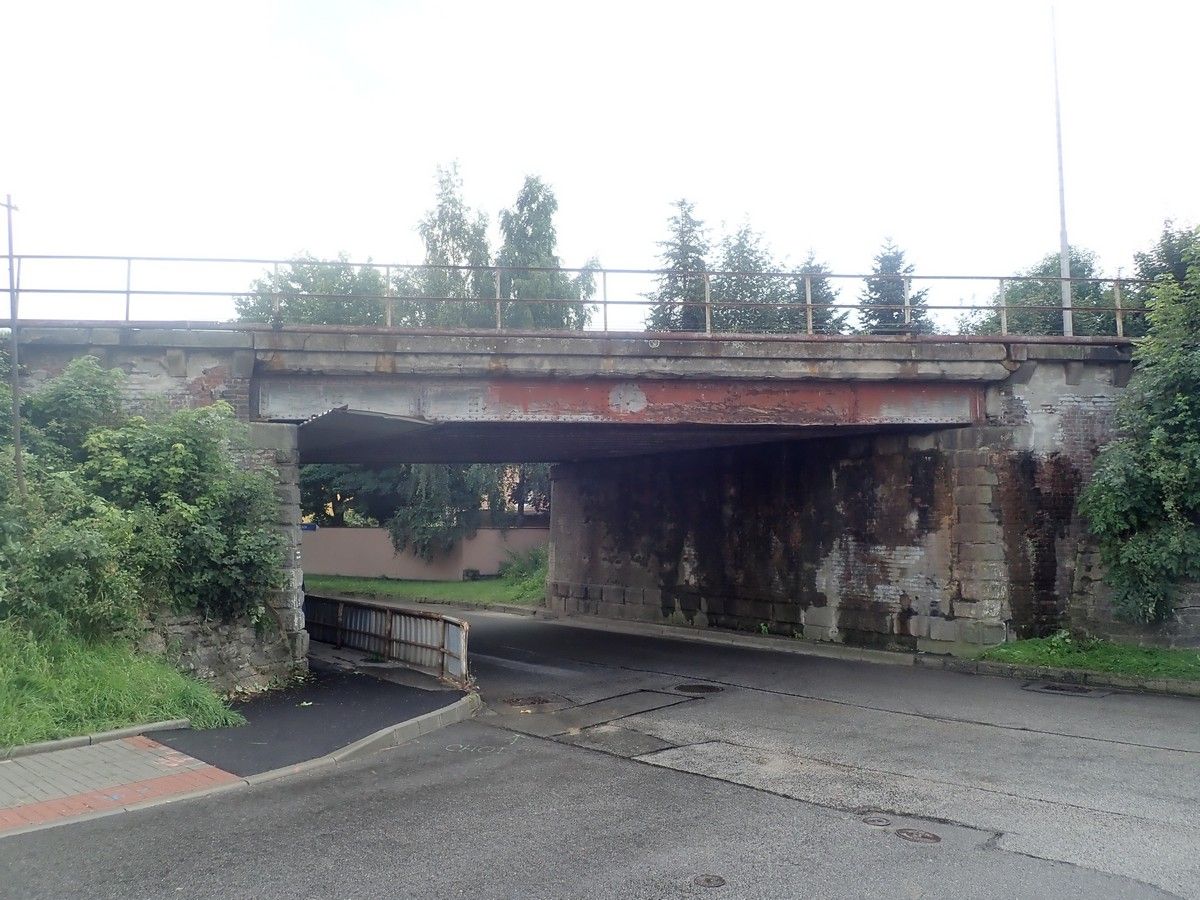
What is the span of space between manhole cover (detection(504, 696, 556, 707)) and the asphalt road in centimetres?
52

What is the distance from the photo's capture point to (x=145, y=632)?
11836 mm

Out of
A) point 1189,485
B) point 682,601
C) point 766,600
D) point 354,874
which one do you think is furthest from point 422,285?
point 354,874

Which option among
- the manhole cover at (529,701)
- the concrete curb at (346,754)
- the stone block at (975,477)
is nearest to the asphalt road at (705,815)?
the concrete curb at (346,754)

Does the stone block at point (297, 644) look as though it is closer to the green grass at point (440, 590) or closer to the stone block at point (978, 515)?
the stone block at point (978, 515)

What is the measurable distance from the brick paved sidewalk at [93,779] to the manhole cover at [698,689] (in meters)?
6.84

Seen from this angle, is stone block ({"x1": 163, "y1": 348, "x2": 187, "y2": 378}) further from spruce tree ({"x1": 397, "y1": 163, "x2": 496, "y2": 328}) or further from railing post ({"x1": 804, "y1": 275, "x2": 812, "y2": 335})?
spruce tree ({"x1": 397, "y1": 163, "x2": 496, "y2": 328})

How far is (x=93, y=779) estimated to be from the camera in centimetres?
838

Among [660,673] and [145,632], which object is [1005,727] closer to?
[660,673]

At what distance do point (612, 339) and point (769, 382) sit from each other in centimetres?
277

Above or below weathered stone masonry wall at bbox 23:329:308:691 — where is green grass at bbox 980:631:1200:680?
below

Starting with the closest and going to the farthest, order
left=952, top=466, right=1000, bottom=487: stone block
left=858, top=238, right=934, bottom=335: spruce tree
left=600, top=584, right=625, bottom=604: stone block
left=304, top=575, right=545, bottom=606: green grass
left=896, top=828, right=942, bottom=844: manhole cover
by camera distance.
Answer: left=896, top=828, right=942, bottom=844: manhole cover < left=952, top=466, right=1000, bottom=487: stone block < left=600, top=584, right=625, bottom=604: stone block < left=858, top=238, right=934, bottom=335: spruce tree < left=304, top=575, right=545, bottom=606: green grass

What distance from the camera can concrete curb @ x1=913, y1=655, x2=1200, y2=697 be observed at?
13234mm

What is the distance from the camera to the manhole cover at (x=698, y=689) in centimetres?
1363

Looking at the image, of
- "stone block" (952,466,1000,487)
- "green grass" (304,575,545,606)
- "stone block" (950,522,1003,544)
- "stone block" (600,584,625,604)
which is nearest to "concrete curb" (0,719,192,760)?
"stone block" (950,522,1003,544)
